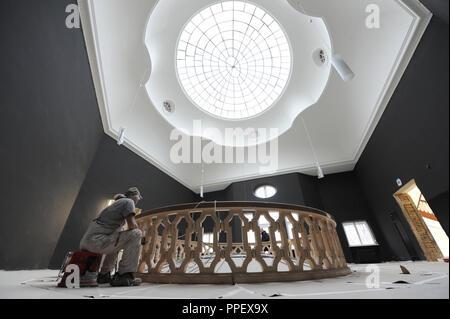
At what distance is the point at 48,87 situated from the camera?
3889 millimetres

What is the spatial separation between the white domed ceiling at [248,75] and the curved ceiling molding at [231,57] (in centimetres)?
4

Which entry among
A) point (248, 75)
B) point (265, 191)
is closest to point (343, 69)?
point (248, 75)

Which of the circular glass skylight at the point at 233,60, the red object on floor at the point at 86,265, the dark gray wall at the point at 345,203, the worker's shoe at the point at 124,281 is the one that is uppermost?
the circular glass skylight at the point at 233,60

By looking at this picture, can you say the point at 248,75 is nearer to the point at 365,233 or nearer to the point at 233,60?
the point at 233,60

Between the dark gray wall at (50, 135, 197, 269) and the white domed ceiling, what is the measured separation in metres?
0.52

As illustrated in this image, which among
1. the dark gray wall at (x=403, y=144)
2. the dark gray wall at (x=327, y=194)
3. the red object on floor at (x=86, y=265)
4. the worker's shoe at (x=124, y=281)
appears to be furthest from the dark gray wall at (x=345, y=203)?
the red object on floor at (x=86, y=265)

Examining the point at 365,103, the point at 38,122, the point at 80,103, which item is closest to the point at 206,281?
the point at 38,122

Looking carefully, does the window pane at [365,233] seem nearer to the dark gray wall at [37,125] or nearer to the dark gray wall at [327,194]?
the dark gray wall at [327,194]

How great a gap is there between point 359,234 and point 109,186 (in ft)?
36.2

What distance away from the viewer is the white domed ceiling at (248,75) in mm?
Answer: 5586

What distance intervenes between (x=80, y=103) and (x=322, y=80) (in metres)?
8.37

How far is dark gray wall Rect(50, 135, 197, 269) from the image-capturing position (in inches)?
203

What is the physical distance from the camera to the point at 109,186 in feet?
22.5
